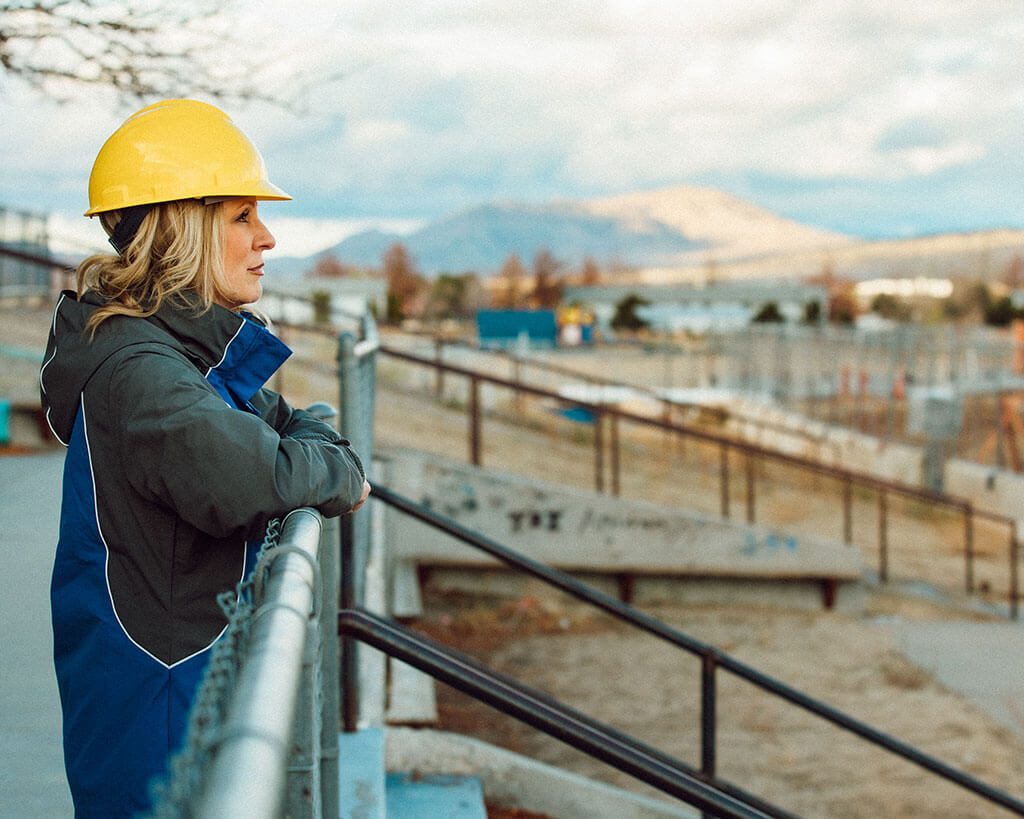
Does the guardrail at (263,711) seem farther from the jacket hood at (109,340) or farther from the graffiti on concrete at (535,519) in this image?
Result: the graffiti on concrete at (535,519)

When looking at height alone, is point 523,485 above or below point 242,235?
below

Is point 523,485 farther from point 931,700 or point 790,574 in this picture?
point 931,700

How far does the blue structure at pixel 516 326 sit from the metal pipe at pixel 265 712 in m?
41.9

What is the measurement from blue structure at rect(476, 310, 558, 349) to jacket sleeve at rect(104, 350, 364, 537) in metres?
41.4

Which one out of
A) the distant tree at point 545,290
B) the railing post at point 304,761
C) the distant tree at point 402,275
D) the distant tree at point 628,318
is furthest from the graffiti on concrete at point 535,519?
the distant tree at point 545,290

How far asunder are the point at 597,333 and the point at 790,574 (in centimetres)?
3965

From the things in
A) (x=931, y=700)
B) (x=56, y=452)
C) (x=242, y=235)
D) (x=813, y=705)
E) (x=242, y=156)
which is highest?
(x=242, y=156)

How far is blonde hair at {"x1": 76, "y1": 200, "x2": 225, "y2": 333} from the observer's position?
180cm

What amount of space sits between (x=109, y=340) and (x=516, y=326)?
4498 centimetres

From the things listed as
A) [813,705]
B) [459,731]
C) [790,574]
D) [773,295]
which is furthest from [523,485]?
[773,295]

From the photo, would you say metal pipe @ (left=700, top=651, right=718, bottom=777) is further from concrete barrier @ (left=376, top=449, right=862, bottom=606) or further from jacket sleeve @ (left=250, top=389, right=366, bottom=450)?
concrete barrier @ (left=376, top=449, right=862, bottom=606)

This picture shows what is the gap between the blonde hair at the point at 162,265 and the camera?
1.80 m

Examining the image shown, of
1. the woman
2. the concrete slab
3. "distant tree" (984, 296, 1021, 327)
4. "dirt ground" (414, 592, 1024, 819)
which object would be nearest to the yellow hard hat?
the woman

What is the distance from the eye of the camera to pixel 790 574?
9.52m
